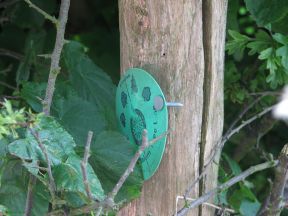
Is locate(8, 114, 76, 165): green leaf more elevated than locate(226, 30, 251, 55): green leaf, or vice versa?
locate(226, 30, 251, 55): green leaf

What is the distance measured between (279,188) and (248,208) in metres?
0.29

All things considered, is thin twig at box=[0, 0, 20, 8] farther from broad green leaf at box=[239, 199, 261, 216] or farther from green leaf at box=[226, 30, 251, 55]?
broad green leaf at box=[239, 199, 261, 216]

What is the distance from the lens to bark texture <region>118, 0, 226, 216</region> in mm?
1129

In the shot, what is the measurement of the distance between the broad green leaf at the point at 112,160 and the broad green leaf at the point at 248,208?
493 mm

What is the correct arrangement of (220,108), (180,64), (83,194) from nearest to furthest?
1. (83,194)
2. (180,64)
3. (220,108)

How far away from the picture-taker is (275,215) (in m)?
1.32

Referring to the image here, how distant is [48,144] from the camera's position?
1075 mm

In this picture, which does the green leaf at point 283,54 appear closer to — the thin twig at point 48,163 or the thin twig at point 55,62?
the thin twig at point 55,62

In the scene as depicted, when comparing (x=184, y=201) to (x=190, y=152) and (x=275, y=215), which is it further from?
(x=275, y=215)

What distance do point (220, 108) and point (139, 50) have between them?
0.71 ft

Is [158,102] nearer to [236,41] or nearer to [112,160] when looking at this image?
[112,160]

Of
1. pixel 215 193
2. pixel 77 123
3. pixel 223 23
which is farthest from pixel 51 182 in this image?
pixel 223 23

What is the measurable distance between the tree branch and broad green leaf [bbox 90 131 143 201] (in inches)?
12.6

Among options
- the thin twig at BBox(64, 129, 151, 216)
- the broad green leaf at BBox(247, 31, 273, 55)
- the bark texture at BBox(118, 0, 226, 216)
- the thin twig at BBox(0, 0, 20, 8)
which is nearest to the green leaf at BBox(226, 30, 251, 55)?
the broad green leaf at BBox(247, 31, 273, 55)
